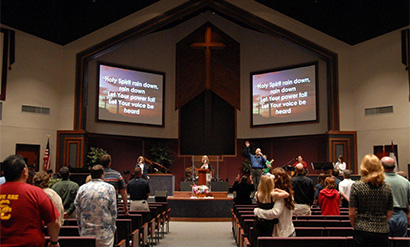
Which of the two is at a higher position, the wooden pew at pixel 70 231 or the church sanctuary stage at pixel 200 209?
the wooden pew at pixel 70 231

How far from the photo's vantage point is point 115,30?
1527 cm

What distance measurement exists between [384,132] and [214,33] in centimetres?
848

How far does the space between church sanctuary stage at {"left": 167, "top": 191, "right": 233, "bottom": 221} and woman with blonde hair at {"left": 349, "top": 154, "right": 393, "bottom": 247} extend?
8.05 meters

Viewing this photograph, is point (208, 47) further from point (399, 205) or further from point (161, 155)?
point (399, 205)

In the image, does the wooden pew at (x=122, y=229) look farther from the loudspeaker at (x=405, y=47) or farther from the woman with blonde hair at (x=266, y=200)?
the loudspeaker at (x=405, y=47)

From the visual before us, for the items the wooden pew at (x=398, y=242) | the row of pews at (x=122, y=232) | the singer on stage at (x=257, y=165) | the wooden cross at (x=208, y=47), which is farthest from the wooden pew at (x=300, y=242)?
the wooden cross at (x=208, y=47)

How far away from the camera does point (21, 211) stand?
8.91 feet

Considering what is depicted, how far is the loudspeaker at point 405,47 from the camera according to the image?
13500 millimetres

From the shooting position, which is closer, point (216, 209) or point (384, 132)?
point (216, 209)

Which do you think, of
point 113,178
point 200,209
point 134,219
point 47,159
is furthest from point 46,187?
point 47,159

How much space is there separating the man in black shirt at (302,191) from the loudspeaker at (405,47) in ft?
31.6

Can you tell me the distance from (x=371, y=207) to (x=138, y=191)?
4484 millimetres

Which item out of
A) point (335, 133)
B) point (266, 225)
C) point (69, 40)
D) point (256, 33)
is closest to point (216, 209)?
point (335, 133)

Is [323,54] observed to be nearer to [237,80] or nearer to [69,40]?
[237,80]
